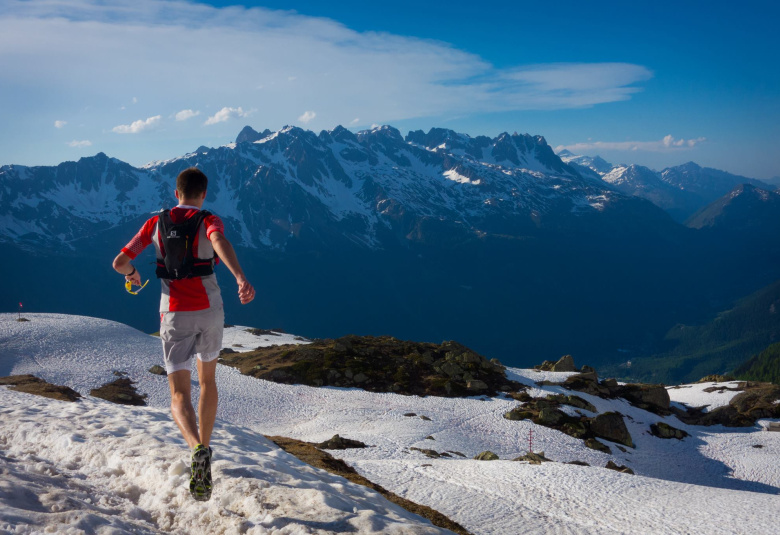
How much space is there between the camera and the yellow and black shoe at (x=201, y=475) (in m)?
9.13

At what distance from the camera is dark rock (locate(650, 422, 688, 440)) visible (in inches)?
2186

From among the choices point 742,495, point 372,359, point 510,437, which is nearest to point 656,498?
point 742,495

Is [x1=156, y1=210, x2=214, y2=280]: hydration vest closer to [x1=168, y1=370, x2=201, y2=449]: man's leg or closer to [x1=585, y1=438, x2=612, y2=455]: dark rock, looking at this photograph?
[x1=168, y1=370, x2=201, y2=449]: man's leg

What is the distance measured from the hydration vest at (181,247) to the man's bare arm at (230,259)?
601mm

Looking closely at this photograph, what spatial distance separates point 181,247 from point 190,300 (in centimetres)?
104

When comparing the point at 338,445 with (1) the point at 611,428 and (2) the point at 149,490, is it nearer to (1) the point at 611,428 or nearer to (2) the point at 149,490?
(2) the point at 149,490

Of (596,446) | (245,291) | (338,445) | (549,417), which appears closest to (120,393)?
(338,445)

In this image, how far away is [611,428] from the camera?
49500 millimetres

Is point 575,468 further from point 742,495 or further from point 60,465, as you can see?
point 60,465

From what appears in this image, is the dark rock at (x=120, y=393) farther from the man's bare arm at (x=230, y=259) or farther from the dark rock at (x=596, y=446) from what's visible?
the dark rock at (x=596, y=446)

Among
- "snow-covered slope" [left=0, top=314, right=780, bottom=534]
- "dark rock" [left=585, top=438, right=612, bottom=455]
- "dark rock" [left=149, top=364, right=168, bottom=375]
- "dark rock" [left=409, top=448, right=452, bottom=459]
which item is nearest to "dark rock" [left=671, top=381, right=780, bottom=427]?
"snow-covered slope" [left=0, top=314, right=780, bottom=534]

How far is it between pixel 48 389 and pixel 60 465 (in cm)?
1608

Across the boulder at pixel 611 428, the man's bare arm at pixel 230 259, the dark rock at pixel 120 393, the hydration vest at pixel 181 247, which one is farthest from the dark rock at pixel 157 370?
the man's bare arm at pixel 230 259

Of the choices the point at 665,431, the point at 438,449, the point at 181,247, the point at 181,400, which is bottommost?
the point at 665,431
